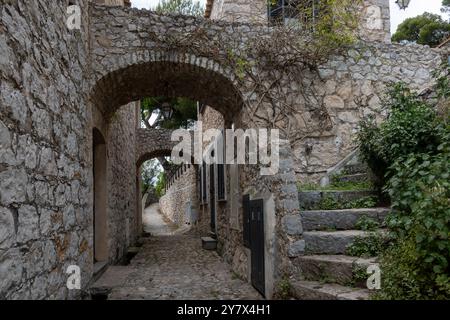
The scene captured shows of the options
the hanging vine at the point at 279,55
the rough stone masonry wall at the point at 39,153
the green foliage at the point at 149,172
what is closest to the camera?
the rough stone masonry wall at the point at 39,153

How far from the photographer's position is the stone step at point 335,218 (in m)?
4.05

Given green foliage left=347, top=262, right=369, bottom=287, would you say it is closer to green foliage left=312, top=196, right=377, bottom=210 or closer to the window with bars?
green foliage left=312, top=196, right=377, bottom=210

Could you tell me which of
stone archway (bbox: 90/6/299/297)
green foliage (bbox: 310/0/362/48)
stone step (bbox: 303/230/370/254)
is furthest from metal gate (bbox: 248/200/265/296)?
green foliage (bbox: 310/0/362/48)

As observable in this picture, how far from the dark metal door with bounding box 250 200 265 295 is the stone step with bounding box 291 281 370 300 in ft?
2.19

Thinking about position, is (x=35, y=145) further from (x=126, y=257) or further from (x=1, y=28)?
(x=126, y=257)

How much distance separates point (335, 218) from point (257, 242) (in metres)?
0.88

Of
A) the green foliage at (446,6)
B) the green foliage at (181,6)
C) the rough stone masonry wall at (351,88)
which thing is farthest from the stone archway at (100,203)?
the green foliage at (446,6)

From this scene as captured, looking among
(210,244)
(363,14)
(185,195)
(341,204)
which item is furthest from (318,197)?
(185,195)

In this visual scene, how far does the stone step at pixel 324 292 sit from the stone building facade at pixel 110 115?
310 millimetres

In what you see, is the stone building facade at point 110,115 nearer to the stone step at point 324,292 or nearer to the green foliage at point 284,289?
the green foliage at point 284,289

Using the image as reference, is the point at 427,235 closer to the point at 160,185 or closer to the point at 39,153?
the point at 39,153

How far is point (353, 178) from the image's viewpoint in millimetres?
5230

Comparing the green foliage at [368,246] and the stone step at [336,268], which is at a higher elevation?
the green foliage at [368,246]

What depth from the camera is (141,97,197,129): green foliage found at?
1762 cm
